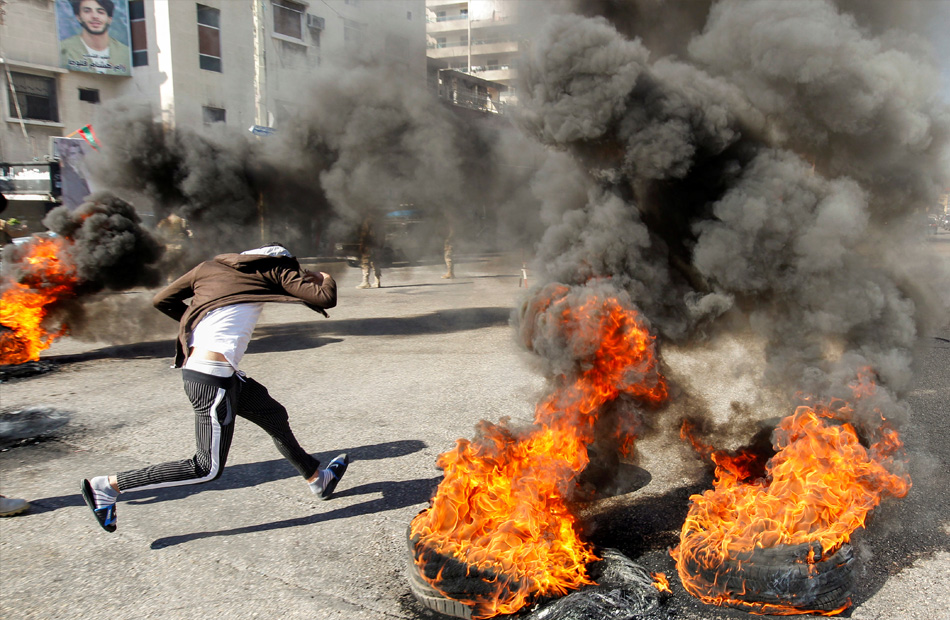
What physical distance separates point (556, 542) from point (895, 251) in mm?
2730

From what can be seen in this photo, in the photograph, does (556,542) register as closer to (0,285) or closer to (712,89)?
(712,89)

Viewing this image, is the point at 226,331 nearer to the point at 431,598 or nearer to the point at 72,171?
the point at 431,598

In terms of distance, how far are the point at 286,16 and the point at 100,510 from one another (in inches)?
666

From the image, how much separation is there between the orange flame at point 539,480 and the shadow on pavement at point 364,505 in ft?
2.79

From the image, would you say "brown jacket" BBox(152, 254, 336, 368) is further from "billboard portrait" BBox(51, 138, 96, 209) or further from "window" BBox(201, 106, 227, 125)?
"window" BBox(201, 106, 227, 125)

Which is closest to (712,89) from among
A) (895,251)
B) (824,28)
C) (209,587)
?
(824,28)

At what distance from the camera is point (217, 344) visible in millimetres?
3459

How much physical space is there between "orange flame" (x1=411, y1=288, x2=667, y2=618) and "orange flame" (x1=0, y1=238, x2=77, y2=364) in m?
6.37

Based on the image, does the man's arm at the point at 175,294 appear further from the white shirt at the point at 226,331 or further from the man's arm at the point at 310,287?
the man's arm at the point at 310,287

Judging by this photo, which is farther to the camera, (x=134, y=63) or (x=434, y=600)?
(x=134, y=63)

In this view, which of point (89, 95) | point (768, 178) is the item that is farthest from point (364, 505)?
point (89, 95)

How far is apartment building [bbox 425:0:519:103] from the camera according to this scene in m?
A: 4.68

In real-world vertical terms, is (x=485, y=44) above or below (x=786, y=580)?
above

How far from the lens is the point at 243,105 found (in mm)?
22109
